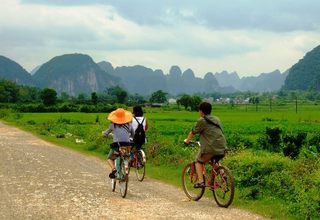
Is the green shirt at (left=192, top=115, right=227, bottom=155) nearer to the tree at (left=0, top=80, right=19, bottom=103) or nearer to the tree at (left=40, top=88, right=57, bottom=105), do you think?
the tree at (left=40, top=88, right=57, bottom=105)

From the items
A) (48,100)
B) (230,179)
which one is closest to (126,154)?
(230,179)

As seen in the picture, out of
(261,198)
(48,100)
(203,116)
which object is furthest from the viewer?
(48,100)

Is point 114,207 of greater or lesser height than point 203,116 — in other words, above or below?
below

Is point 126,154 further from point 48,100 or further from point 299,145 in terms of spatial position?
point 48,100

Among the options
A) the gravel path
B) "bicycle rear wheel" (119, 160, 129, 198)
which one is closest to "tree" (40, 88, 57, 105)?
the gravel path

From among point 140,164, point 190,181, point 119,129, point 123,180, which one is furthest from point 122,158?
point 140,164

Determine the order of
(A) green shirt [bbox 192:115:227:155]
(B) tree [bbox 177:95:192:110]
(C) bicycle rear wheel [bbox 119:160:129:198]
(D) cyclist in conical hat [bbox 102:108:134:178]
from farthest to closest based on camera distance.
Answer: (B) tree [bbox 177:95:192:110] → (D) cyclist in conical hat [bbox 102:108:134:178] → (C) bicycle rear wheel [bbox 119:160:129:198] → (A) green shirt [bbox 192:115:227:155]

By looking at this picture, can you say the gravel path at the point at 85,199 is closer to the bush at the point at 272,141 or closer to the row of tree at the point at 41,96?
the bush at the point at 272,141

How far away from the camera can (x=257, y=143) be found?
2123 centimetres

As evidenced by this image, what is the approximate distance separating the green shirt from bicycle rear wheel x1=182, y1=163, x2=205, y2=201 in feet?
2.65

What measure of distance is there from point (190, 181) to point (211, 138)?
4.63 ft

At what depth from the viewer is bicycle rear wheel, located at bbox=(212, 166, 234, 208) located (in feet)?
29.6

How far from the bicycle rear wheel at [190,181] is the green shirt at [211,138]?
2.65ft

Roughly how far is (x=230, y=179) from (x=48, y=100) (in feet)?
269
